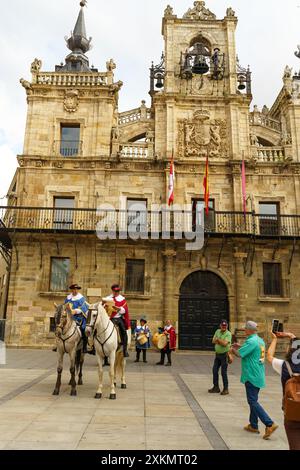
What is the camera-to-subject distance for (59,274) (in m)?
20.2

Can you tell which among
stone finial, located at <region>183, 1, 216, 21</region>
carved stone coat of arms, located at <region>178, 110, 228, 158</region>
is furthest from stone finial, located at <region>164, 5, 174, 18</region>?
carved stone coat of arms, located at <region>178, 110, 228, 158</region>

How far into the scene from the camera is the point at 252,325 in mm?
6164

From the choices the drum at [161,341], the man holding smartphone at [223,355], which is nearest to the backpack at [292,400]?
the man holding smartphone at [223,355]

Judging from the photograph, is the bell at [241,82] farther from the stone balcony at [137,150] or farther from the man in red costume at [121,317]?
the man in red costume at [121,317]

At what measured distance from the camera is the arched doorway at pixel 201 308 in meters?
19.4

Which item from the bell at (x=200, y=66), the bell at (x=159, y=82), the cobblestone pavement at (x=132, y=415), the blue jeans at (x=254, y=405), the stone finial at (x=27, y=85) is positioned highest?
the bell at (x=200, y=66)

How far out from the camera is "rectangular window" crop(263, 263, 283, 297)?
2022 centimetres

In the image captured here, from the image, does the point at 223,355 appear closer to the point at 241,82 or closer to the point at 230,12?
the point at 241,82

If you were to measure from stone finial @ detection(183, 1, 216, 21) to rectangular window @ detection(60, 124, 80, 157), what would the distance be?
10779mm

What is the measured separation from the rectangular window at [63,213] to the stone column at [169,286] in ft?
18.2

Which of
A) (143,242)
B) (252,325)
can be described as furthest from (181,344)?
(252,325)

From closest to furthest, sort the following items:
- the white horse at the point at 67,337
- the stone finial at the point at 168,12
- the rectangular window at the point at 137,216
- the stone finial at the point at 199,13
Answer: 1. the white horse at the point at 67,337
2. the rectangular window at the point at 137,216
3. the stone finial at the point at 168,12
4. the stone finial at the point at 199,13
